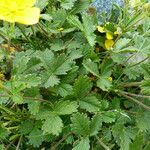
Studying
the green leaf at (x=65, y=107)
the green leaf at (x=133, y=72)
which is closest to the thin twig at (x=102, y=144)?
the green leaf at (x=65, y=107)

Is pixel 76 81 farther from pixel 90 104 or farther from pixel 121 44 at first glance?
pixel 121 44

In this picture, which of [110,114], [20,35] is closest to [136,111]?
[110,114]

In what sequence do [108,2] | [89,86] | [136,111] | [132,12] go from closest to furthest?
[89,86] < [136,111] < [132,12] < [108,2]

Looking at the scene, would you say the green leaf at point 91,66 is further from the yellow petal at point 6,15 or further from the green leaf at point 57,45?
the yellow petal at point 6,15

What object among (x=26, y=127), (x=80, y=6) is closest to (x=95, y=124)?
(x=26, y=127)

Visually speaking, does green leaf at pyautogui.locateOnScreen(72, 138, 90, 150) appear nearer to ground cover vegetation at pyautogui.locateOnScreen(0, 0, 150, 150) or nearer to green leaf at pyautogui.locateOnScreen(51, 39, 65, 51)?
ground cover vegetation at pyautogui.locateOnScreen(0, 0, 150, 150)

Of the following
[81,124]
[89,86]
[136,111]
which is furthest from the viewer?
[136,111]

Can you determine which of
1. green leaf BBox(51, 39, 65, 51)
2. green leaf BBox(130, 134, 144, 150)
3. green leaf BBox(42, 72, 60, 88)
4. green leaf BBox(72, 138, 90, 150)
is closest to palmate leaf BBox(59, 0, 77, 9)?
green leaf BBox(51, 39, 65, 51)

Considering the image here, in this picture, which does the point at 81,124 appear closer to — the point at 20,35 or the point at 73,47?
the point at 73,47
